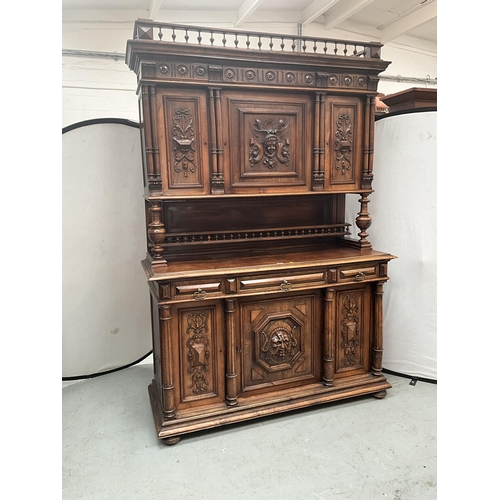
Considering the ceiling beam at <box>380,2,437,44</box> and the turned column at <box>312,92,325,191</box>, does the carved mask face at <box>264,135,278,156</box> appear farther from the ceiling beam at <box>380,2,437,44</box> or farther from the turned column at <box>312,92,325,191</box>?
the ceiling beam at <box>380,2,437,44</box>

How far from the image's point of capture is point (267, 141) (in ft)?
8.55

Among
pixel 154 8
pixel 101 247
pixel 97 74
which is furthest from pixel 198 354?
pixel 154 8

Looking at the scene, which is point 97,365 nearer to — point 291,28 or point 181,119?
point 181,119

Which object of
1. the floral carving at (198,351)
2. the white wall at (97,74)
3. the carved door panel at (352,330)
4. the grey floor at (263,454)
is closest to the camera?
→ the grey floor at (263,454)

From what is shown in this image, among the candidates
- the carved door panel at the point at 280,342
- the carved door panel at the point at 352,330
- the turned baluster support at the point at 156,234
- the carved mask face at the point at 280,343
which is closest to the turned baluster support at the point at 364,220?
the carved door panel at the point at 352,330

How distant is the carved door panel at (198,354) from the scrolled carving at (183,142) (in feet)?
2.65

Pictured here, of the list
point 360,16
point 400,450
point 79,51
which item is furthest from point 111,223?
point 360,16

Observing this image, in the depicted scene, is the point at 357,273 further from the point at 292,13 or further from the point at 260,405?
the point at 292,13

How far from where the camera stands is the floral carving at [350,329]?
2.79 metres

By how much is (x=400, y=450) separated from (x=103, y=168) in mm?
2586

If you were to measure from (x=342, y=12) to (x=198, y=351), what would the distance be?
3.69 m

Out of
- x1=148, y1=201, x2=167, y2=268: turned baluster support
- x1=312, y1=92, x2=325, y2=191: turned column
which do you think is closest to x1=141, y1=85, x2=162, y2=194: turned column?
x1=148, y1=201, x2=167, y2=268: turned baluster support

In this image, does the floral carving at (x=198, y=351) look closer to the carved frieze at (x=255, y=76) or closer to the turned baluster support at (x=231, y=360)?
the turned baluster support at (x=231, y=360)

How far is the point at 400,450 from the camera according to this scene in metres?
2.25
